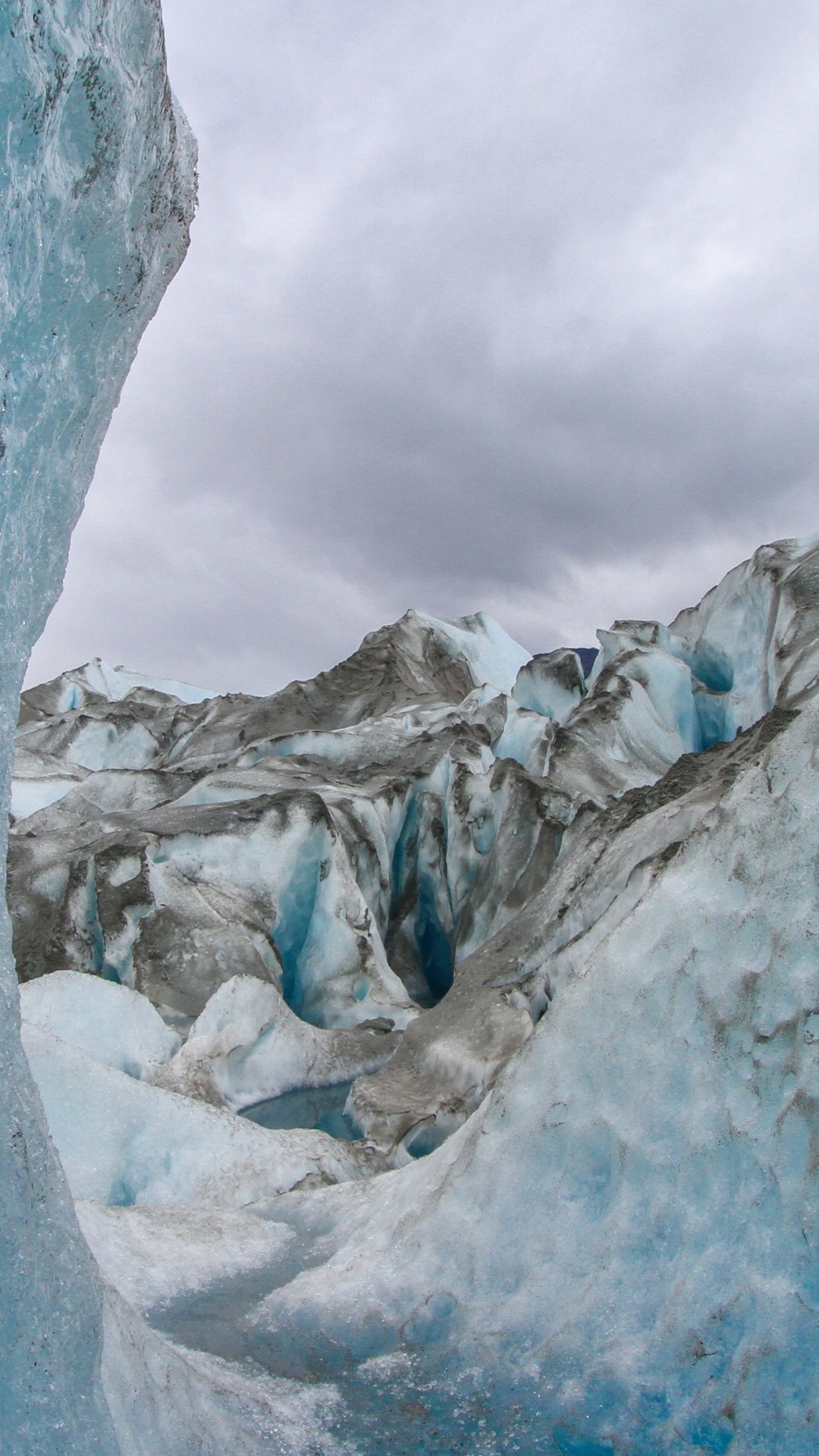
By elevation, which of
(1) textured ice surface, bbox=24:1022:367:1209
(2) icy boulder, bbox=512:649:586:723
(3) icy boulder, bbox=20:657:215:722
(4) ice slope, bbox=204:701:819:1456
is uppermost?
(3) icy boulder, bbox=20:657:215:722

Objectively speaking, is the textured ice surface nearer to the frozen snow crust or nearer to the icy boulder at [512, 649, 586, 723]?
the frozen snow crust

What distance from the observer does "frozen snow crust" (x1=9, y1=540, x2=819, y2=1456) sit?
257 centimetres

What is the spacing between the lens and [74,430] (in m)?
2.27

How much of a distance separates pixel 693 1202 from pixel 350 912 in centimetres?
928

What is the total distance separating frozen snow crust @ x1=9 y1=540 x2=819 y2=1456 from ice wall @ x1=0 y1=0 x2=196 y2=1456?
1.17 ft

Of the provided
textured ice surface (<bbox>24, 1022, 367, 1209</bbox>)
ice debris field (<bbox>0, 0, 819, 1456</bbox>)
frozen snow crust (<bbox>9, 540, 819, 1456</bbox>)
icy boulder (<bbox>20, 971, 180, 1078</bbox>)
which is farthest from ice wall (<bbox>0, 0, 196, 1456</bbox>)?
icy boulder (<bbox>20, 971, 180, 1078</bbox>)

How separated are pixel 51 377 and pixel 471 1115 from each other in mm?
4161

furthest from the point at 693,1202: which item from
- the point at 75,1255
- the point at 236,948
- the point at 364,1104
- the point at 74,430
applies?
the point at 236,948

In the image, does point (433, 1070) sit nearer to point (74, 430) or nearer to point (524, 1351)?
point (524, 1351)

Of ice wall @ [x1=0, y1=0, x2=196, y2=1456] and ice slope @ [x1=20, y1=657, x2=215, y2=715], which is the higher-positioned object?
ice slope @ [x1=20, y1=657, x2=215, y2=715]

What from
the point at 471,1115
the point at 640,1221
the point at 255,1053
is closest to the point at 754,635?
the point at 255,1053

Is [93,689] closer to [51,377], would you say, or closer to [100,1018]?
[100,1018]

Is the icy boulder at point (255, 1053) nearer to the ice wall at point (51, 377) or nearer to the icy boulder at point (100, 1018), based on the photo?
the icy boulder at point (100, 1018)

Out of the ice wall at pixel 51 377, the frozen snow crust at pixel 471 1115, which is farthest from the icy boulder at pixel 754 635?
the ice wall at pixel 51 377
